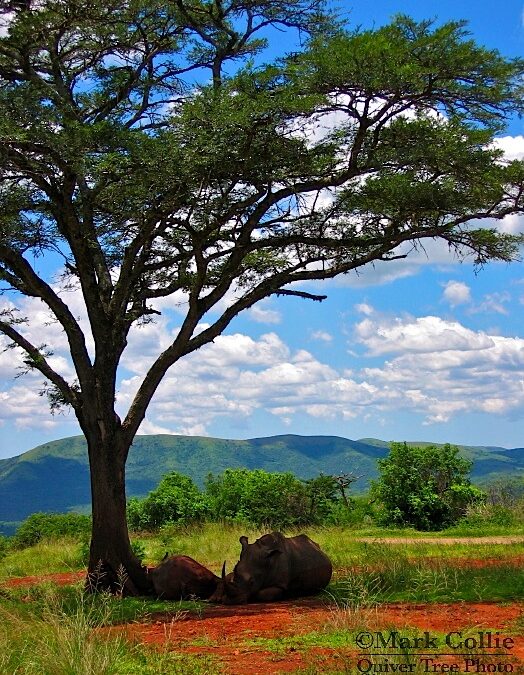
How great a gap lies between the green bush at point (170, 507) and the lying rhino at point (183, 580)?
1316 centimetres

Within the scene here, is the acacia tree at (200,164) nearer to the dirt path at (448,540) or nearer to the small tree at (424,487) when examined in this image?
the dirt path at (448,540)

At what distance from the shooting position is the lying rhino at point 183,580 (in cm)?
1241

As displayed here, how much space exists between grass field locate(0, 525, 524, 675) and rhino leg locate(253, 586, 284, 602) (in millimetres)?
457

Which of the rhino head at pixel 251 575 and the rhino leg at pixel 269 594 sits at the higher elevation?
the rhino head at pixel 251 575

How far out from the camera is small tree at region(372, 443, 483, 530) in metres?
25.2

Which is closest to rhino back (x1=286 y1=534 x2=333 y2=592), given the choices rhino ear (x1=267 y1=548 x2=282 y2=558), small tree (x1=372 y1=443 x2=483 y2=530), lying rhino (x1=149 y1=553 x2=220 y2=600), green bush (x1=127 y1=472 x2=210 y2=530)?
rhino ear (x1=267 y1=548 x2=282 y2=558)

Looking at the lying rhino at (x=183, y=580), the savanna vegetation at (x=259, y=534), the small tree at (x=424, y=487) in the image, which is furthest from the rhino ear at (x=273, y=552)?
the small tree at (x=424, y=487)

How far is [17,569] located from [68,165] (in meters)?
9.02

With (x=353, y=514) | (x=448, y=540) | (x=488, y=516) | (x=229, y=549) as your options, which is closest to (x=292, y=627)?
(x=229, y=549)

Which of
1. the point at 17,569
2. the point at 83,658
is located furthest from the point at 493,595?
the point at 17,569

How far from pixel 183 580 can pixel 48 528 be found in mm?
15618

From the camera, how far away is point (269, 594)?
1158 centimetres

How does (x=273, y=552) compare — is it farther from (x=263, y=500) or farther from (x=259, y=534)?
(x=263, y=500)

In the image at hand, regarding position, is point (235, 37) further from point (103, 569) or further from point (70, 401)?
point (103, 569)
